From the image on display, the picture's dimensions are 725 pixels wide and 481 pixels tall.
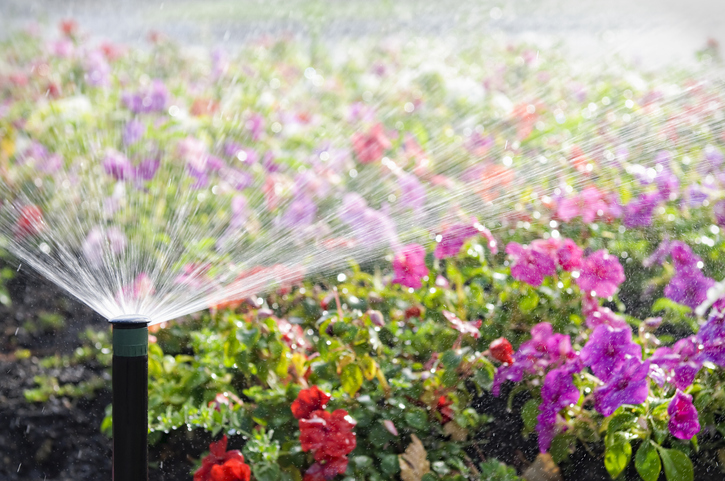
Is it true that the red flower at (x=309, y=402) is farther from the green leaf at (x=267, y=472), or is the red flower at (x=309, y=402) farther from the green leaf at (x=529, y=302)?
the green leaf at (x=529, y=302)

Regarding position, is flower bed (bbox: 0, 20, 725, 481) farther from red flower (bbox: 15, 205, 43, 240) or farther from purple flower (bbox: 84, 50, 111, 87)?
purple flower (bbox: 84, 50, 111, 87)

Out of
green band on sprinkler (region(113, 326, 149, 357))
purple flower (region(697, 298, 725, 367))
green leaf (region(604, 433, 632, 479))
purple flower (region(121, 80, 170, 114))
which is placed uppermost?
purple flower (region(121, 80, 170, 114))

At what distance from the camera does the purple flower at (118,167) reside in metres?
2.17

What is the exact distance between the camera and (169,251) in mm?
1746

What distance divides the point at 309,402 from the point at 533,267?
46cm

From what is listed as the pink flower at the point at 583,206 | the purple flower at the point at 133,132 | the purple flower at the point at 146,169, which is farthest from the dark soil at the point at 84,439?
the purple flower at the point at 133,132

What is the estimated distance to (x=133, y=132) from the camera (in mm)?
2543

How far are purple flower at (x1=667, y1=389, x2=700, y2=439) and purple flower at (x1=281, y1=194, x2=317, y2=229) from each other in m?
0.93

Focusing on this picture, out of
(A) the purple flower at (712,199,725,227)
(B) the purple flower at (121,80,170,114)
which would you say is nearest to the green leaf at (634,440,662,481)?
(A) the purple flower at (712,199,725,227)

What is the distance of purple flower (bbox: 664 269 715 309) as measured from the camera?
1291 mm

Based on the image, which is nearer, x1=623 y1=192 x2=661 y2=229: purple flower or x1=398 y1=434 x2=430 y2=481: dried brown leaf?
x1=398 y1=434 x2=430 y2=481: dried brown leaf

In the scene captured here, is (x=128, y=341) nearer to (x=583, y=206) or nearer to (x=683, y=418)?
(x=683, y=418)

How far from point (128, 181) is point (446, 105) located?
1275mm

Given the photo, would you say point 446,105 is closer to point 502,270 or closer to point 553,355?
point 502,270
